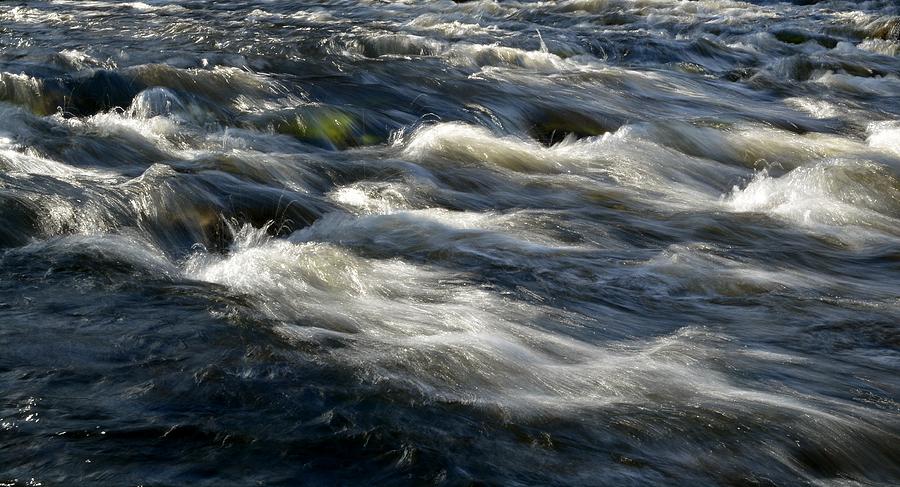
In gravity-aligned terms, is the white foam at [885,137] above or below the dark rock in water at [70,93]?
below

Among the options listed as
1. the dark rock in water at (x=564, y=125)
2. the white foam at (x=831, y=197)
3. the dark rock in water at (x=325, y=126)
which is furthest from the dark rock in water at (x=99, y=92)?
the white foam at (x=831, y=197)

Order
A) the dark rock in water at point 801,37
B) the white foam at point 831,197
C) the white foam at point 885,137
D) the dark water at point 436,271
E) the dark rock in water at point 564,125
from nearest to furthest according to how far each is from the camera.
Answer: the dark water at point 436,271, the white foam at point 831,197, the white foam at point 885,137, the dark rock in water at point 564,125, the dark rock in water at point 801,37

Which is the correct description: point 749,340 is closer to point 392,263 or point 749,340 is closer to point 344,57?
point 392,263

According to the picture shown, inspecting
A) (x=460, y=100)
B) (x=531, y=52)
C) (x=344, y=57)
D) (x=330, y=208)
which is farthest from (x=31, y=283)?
(x=531, y=52)

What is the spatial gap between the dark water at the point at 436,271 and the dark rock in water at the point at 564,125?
0.04 metres

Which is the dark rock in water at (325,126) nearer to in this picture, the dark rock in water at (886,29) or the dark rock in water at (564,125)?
the dark rock in water at (564,125)

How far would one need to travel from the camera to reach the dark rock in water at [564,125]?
25.9 feet

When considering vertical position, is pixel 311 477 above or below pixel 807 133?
above

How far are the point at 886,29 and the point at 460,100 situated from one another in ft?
24.3

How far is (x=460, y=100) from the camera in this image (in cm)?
859

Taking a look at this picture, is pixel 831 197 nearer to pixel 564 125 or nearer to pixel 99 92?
pixel 564 125

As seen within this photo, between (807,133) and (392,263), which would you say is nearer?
(392,263)

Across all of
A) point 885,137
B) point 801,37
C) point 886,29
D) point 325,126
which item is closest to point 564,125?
point 325,126

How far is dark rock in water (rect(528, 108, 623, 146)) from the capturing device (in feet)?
25.9
